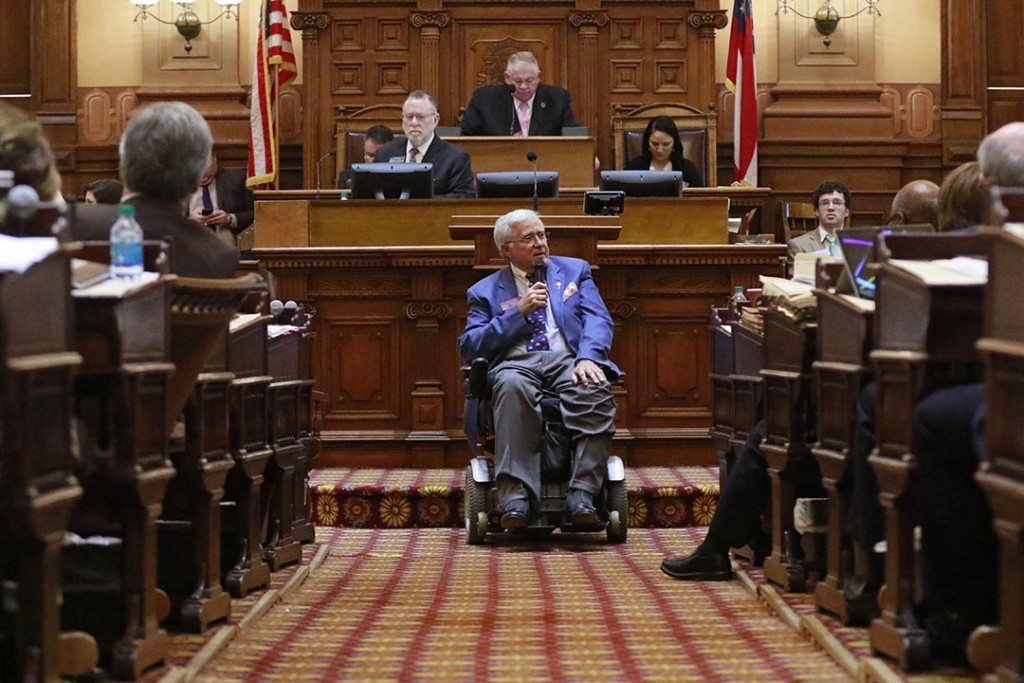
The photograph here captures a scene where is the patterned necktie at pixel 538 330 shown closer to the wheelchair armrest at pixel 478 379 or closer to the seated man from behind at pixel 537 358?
the seated man from behind at pixel 537 358

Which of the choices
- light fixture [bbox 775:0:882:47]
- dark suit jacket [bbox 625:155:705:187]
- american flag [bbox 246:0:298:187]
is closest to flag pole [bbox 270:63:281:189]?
american flag [bbox 246:0:298:187]

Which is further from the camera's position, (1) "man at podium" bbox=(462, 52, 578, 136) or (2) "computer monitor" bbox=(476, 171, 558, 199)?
(1) "man at podium" bbox=(462, 52, 578, 136)

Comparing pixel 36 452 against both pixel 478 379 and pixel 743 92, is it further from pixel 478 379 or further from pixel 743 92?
pixel 743 92

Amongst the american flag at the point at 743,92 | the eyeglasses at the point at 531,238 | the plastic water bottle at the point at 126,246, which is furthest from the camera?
the american flag at the point at 743,92

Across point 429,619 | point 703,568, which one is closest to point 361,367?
point 703,568

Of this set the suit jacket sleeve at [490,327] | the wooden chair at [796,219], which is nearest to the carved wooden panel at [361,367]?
the suit jacket sleeve at [490,327]

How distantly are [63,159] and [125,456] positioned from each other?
8.37 meters

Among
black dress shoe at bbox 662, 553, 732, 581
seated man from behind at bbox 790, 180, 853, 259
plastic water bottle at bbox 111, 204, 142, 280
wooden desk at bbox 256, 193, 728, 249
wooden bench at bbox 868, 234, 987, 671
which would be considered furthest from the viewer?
seated man from behind at bbox 790, 180, 853, 259

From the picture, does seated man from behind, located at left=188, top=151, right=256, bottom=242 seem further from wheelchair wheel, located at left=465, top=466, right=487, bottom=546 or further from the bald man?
the bald man

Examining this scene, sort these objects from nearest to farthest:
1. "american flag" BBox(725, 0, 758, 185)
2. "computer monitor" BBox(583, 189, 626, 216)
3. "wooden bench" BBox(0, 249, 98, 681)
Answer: "wooden bench" BBox(0, 249, 98, 681), "computer monitor" BBox(583, 189, 626, 216), "american flag" BBox(725, 0, 758, 185)

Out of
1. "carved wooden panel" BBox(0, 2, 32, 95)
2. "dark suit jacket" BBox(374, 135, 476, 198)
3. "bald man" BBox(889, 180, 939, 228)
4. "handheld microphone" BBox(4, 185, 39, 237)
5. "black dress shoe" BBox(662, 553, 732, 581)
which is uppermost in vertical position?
"carved wooden panel" BBox(0, 2, 32, 95)

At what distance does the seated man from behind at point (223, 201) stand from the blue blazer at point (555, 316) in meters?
4.48

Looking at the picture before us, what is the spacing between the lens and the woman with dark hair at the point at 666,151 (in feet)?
30.9

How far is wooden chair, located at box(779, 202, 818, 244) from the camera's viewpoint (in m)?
10.4
